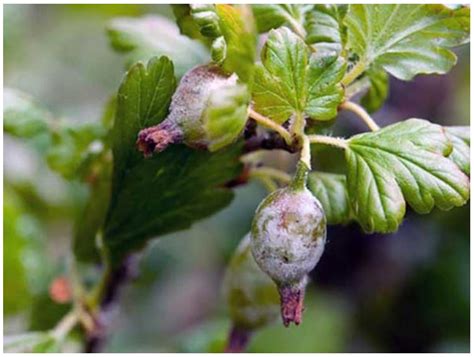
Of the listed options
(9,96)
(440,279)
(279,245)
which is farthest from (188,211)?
(440,279)

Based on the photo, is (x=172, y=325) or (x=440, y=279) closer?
(x=440, y=279)

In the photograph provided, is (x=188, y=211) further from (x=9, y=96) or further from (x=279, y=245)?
(x=9, y=96)

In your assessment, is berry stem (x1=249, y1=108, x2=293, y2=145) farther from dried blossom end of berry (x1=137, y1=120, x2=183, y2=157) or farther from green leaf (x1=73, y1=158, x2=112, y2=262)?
green leaf (x1=73, y1=158, x2=112, y2=262)

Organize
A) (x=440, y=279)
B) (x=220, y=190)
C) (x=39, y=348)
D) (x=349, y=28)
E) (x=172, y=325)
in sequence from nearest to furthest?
1. (x=349, y=28)
2. (x=220, y=190)
3. (x=39, y=348)
4. (x=440, y=279)
5. (x=172, y=325)

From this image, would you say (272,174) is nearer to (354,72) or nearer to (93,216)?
(354,72)

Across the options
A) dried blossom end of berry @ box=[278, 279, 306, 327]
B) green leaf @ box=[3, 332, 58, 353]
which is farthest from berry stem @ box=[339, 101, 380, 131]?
green leaf @ box=[3, 332, 58, 353]

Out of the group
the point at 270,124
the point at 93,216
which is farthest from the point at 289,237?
the point at 93,216
